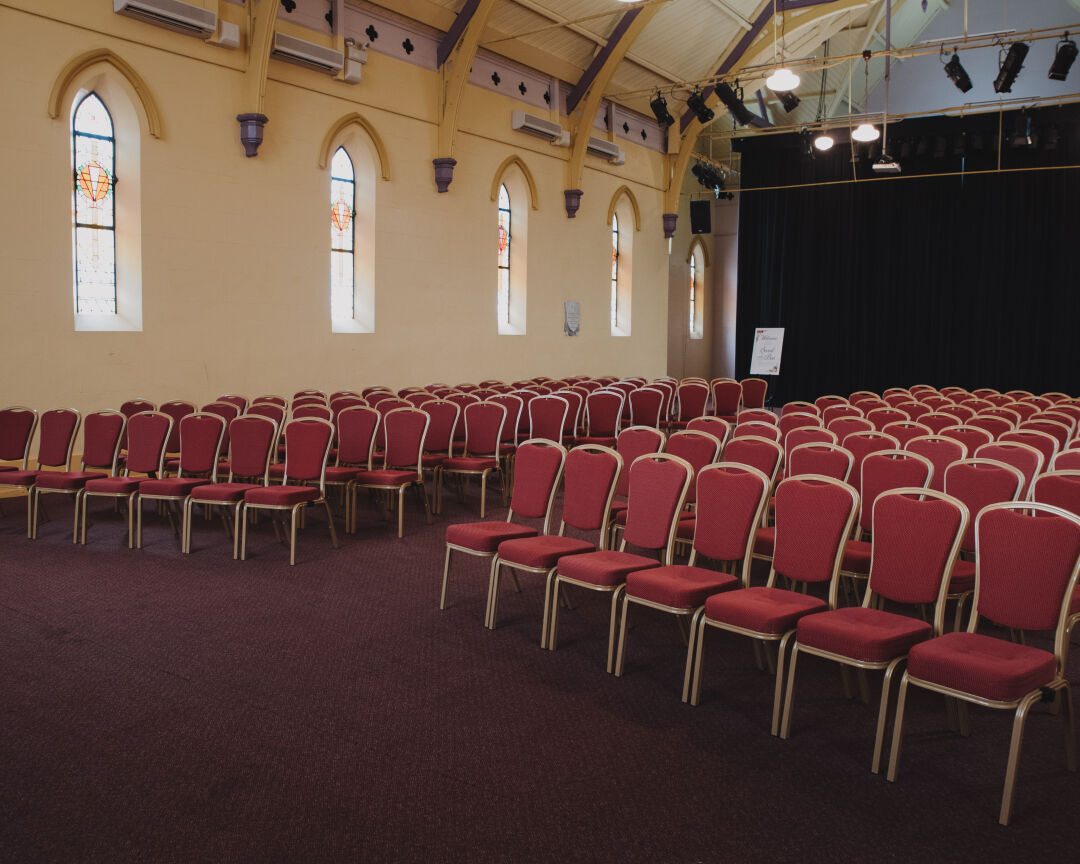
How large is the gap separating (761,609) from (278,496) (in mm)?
3958

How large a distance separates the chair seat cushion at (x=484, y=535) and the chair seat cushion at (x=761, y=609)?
60.7 inches

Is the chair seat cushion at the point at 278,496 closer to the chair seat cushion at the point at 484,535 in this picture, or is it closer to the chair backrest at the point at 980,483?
the chair seat cushion at the point at 484,535

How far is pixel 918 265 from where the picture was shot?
68.2ft

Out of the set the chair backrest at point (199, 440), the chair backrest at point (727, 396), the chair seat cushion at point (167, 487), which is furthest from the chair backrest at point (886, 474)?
the chair backrest at point (727, 396)

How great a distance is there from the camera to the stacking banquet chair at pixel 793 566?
3.95 metres

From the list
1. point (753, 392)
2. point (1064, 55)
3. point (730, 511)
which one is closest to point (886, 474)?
point (730, 511)

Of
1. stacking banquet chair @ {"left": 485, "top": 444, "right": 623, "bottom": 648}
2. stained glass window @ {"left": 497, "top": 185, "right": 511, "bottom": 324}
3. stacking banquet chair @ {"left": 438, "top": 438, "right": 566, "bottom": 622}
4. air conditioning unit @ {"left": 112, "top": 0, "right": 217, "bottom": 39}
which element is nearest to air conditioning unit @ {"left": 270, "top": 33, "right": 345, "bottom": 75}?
air conditioning unit @ {"left": 112, "top": 0, "right": 217, "bottom": 39}

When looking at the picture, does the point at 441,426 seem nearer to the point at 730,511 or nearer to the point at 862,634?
the point at 730,511

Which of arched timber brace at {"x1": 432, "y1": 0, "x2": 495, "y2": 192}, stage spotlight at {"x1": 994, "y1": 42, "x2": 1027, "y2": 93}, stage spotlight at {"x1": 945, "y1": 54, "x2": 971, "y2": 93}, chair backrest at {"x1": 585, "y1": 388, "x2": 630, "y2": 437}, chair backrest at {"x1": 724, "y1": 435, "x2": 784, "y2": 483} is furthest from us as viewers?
arched timber brace at {"x1": 432, "y1": 0, "x2": 495, "y2": 192}

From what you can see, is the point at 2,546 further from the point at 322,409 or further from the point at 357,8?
the point at 357,8

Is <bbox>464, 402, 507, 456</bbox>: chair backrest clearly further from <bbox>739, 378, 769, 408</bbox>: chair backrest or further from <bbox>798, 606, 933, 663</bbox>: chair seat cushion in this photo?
<bbox>739, 378, 769, 408</bbox>: chair backrest

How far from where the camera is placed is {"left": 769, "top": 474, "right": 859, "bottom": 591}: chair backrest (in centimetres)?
427

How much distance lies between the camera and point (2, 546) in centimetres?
712

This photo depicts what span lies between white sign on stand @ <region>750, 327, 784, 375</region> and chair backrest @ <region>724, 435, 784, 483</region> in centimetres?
1563
